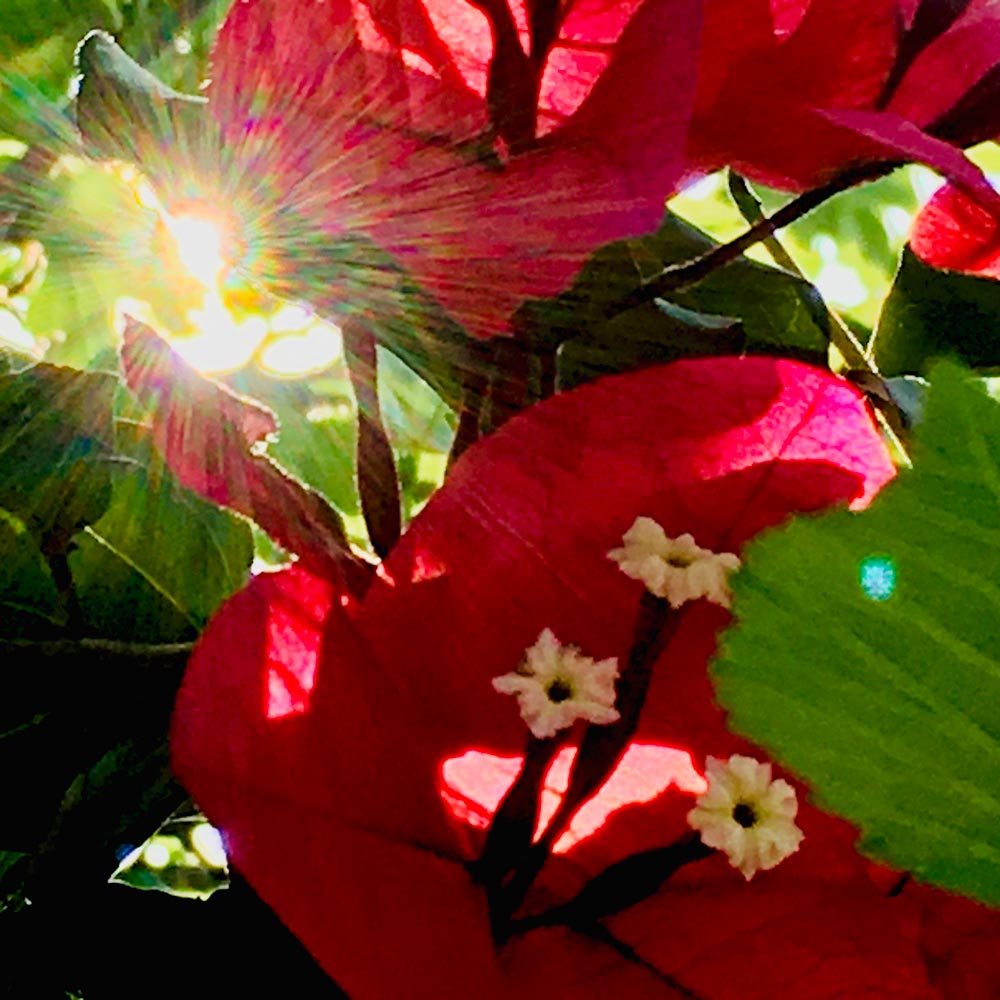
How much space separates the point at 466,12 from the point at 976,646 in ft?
0.46

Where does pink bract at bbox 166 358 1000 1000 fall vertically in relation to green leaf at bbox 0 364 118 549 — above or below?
below

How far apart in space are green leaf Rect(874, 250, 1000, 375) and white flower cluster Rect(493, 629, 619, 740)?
0.14m

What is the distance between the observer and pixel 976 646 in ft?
0.61

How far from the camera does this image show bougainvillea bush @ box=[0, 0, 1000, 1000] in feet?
0.76

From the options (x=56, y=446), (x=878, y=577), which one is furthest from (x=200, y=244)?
(x=878, y=577)

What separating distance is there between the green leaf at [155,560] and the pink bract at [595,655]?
0.20ft

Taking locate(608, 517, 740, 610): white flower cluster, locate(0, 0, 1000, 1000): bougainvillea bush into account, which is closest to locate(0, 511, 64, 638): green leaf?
locate(0, 0, 1000, 1000): bougainvillea bush

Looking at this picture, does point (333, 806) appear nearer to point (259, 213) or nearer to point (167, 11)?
point (259, 213)

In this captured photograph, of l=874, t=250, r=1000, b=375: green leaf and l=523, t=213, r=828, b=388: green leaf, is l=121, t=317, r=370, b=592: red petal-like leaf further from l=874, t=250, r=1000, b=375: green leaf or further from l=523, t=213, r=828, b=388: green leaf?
l=874, t=250, r=1000, b=375: green leaf

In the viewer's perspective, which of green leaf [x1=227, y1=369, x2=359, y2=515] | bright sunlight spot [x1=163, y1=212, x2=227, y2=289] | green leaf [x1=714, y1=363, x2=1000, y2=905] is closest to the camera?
green leaf [x1=714, y1=363, x2=1000, y2=905]

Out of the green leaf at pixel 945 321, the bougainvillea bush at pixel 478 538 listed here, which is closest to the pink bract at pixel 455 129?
the bougainvillea bush at pixel 478 538

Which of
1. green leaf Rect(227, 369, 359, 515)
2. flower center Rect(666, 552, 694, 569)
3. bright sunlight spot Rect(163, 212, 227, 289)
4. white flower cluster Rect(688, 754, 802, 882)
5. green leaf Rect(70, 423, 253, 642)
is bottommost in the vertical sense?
green leaf Rect(227, 369, 359, 515)

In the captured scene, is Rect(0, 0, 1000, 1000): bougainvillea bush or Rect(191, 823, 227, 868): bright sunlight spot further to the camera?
Rect(191, 823, 227, 868): bright sunlight spot

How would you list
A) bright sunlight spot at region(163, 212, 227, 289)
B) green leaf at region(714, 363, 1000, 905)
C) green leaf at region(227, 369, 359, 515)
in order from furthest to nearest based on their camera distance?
green leaf at region(227, 369, 359, 515), bright sunlight spot at region(163, 212, 227, 289), green leaf at region(714, 363, 1000, 905)
